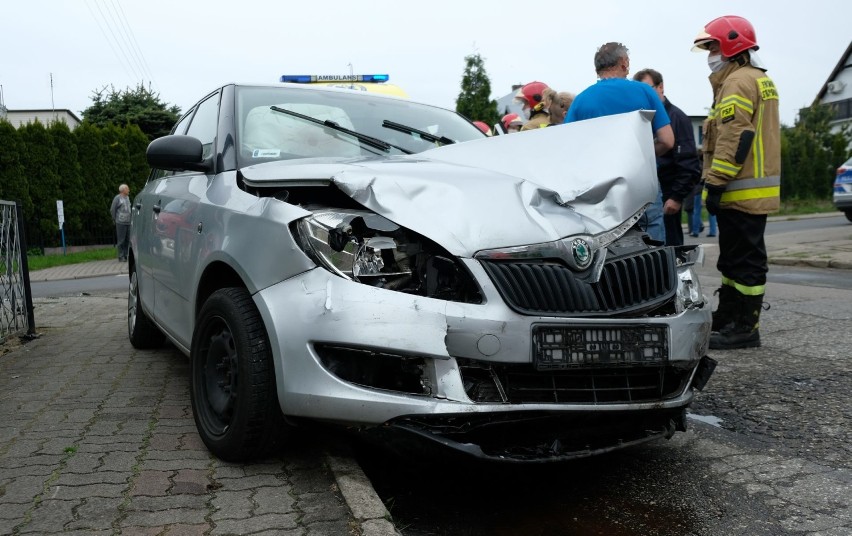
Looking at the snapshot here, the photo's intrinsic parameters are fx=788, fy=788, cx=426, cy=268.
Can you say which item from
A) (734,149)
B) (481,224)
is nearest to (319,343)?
(481,224)

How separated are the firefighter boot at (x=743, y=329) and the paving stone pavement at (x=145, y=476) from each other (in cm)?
310

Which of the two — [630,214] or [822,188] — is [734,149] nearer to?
→ [630,214]

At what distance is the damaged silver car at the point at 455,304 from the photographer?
8.45 ft

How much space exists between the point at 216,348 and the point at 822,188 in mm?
31246

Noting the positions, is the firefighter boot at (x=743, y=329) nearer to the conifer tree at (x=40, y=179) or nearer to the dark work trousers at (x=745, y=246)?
the dark work trousers at (x=745, y=246)

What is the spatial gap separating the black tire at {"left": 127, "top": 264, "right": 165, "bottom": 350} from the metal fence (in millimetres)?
1080

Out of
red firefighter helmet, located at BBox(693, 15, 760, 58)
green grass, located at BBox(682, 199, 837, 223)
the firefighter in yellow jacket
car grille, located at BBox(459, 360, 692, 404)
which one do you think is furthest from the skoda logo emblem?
green grass, located at BBox(682, 199, 837, 223)

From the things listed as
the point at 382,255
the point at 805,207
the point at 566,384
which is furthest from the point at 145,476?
the point at 805,207

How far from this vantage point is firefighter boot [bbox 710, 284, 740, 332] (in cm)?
531

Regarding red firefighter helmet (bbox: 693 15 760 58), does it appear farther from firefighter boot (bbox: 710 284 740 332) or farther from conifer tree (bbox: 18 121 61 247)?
conifer tree (bbox: 18 121 61 247)

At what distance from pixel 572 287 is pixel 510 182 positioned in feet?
1.72

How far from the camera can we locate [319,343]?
2627mm

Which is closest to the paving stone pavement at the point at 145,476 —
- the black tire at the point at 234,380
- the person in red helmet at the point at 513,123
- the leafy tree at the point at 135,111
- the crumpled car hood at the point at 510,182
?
the black tire at the point at 234,380

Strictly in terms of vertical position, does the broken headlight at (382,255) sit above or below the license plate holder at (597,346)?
above
